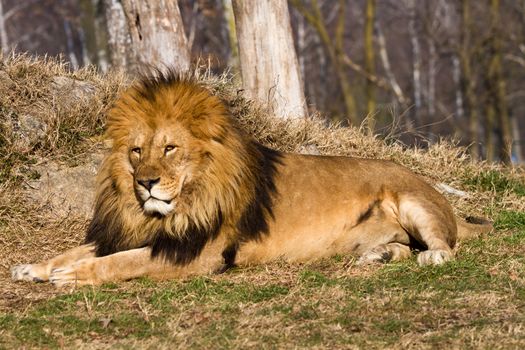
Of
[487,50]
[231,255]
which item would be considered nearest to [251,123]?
[231,255]

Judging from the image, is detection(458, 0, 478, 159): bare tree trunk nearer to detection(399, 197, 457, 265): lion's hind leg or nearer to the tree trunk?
the tree trunk

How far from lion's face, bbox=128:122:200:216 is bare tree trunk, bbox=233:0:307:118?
3.62 metres

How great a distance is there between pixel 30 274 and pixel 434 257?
2380 mm

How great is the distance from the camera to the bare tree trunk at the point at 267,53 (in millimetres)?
9086

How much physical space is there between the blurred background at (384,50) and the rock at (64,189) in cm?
881

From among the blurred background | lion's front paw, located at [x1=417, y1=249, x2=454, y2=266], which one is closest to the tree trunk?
the blurred background

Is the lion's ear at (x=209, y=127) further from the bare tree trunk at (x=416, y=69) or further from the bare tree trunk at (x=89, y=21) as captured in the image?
the bare tree trunk at (x=416, y=69)

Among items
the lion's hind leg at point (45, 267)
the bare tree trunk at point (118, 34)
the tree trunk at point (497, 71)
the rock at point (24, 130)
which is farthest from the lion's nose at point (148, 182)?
the tree trunk at point (497, 71)

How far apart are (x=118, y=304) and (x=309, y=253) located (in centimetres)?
153

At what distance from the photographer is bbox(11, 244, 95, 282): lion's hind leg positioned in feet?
18.6

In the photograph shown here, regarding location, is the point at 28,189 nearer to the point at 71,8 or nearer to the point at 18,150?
the point at 18,150

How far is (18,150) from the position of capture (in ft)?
24.0

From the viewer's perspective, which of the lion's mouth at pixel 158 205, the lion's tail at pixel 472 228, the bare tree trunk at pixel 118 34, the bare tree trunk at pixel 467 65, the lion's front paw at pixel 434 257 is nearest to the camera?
the lion's mouth at pixel 158 205

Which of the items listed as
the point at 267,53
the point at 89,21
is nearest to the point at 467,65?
the point at 89,21
